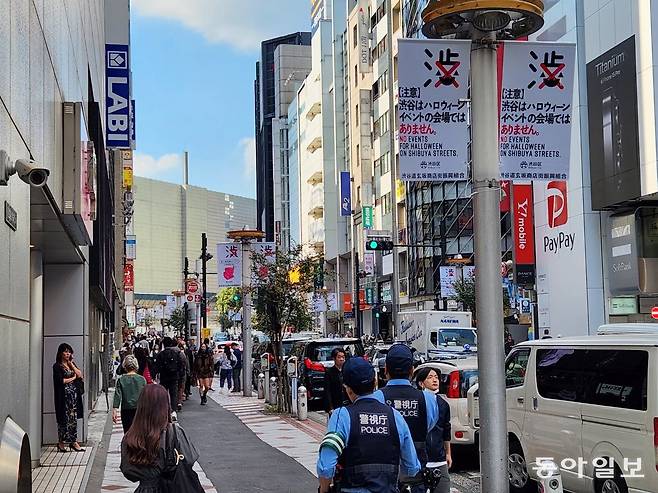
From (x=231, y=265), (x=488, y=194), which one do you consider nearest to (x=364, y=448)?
(x=488, y=194)

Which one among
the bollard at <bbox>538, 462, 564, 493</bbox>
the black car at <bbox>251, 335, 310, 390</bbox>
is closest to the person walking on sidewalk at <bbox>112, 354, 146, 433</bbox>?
the bollard at <bbox>538, 462, 564, 493</bbox>

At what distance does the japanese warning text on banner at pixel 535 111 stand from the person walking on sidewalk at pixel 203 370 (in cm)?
2108

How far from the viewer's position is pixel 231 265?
105 ft

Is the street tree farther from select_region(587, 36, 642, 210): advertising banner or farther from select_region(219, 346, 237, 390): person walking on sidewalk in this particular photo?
select_region(587, 36, 642, 210): advertising banner

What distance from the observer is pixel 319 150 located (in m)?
96.0

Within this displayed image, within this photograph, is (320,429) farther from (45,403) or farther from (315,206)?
(315,206)

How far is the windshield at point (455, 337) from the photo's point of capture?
33.9 m

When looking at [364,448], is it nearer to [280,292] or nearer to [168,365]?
[168,365]

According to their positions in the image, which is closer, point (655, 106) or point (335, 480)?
point (335, 480)

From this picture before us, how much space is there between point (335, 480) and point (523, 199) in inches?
1567

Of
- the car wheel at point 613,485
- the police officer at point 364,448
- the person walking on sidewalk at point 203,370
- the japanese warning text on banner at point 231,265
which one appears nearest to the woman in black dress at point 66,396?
the car wheel at point 613,485

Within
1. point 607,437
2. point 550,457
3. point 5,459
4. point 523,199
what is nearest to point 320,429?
point 550,457

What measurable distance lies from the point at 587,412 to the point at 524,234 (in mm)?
35330

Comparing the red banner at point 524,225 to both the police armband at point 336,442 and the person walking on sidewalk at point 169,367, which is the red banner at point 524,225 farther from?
the police armband at point 336,442
